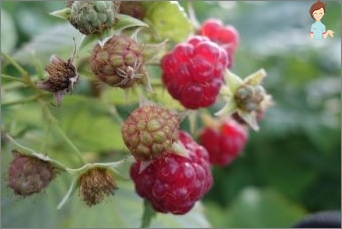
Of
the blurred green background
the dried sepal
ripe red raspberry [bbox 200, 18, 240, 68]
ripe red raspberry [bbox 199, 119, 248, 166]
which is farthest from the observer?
the blurred green background

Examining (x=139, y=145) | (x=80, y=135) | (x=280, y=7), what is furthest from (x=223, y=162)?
(x=280, y=7)

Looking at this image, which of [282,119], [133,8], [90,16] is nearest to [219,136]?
[133,8]

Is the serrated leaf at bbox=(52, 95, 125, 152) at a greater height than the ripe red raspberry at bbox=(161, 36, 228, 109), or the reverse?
the ripe red raspberry at bbox=(161, 36, 228, 109)

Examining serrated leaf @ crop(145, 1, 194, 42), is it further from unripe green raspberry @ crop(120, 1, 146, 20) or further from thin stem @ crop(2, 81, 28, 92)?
thin stem @ crop(2, 81, 28, 92)

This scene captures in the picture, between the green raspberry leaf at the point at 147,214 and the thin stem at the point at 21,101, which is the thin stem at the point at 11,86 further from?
the green raspberry leaf at the point at 147,214

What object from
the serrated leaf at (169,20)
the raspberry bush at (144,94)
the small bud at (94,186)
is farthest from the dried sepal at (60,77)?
the serrated leaf at (169,20)

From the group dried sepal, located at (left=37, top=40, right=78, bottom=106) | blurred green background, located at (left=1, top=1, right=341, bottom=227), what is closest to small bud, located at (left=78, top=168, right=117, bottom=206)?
dried sepal, located at (left=37, top=40, right=78, bottom=106)
